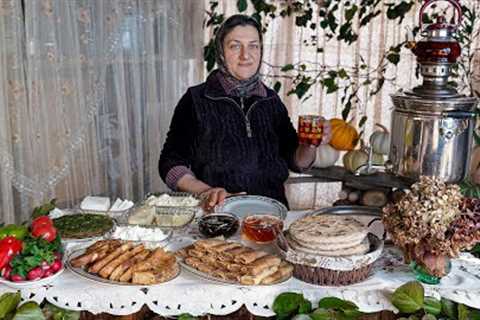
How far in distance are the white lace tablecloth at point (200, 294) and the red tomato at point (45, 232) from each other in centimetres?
13

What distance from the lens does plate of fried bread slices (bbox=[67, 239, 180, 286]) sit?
138 cm

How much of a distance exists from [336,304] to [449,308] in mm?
287

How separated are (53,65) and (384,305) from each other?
6.83 feet

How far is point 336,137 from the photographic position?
3246mm

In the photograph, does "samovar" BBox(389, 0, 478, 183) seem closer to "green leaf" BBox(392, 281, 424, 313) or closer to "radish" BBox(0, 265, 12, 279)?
"green leaf" BBox(392, 281, 424, 313)

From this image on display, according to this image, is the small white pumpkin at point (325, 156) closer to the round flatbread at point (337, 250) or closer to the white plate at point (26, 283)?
the round flatbread at point (337, 250)

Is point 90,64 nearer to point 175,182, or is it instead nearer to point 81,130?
point 81,130

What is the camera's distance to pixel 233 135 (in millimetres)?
2424

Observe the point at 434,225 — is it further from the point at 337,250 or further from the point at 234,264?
the point at 234,264

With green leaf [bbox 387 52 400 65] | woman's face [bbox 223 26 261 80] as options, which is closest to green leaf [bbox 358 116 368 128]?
green leaf [bbox 387 52 400 65]

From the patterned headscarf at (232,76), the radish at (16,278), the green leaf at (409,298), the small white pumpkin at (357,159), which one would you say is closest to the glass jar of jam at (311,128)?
the green leaf at (409,298)

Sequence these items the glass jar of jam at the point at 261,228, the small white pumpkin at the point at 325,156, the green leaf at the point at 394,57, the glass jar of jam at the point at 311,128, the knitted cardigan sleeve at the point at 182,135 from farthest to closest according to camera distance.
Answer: the green leaf at the point at 394,57 → the small white pumpkin at the point at 325,156 → the knitted cardigan sleeve at the point at 182,135 → the glass jar of jam at the point at 311,128 → the glass jar of jam at the point at 261,228

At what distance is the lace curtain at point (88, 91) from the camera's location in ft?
8.69

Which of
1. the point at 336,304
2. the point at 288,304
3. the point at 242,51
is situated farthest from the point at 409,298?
the point at 242,51
